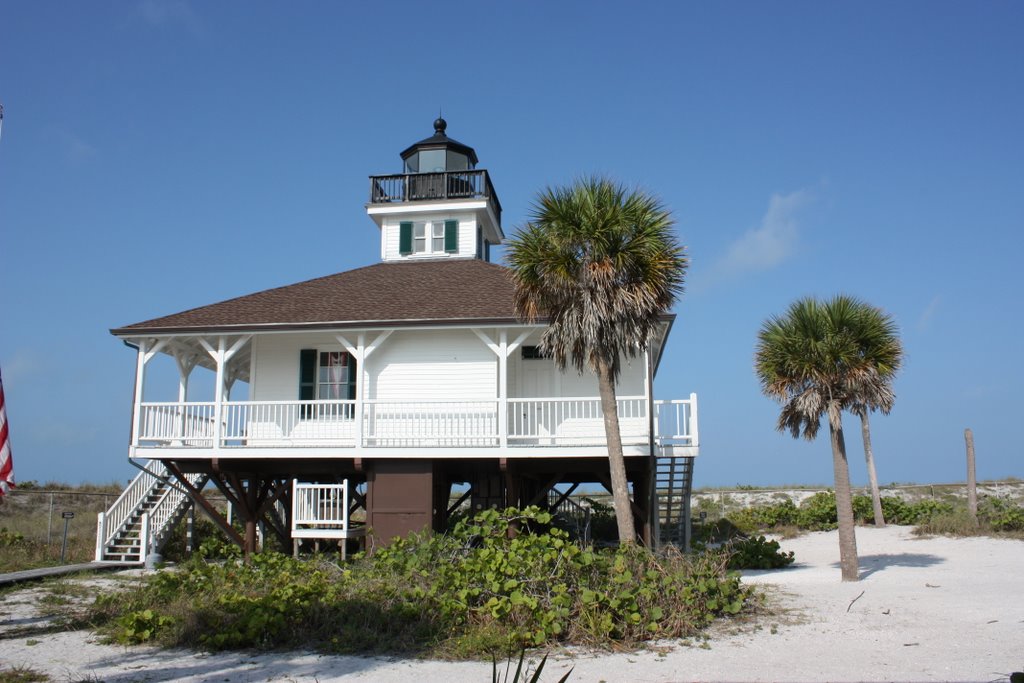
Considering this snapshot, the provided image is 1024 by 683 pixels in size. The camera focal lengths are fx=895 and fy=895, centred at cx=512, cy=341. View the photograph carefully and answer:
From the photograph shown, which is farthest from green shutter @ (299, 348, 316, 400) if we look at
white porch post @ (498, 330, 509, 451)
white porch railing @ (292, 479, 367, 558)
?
white porch post @ (498, 330, 509, 451)

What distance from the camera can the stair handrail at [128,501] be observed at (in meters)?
19.9

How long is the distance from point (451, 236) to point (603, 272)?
→ 11437 mm

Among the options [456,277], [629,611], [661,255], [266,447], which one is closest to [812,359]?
[661,255]

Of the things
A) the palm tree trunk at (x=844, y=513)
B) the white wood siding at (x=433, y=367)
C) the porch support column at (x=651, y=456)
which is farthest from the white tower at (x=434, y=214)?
the palm tree trunk at (x=844, y=513)

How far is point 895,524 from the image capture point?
28219 millimetres

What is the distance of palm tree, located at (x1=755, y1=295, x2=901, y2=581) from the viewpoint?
16.1 metres

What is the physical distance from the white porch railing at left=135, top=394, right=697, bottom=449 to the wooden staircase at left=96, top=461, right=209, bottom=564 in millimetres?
1840

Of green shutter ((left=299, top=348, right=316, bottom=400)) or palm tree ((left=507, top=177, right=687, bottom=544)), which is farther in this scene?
green shutter ((left=299, top=348, right=316, bottom=400))

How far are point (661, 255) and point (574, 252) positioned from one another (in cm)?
141

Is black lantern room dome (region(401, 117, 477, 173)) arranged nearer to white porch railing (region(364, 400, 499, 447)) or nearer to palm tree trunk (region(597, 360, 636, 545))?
white porch railing (region(364, 400, 499, 447))

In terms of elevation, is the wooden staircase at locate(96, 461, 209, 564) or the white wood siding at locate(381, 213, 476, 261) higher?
Result: the white wood siding at locate(381, 213, 476, 261)

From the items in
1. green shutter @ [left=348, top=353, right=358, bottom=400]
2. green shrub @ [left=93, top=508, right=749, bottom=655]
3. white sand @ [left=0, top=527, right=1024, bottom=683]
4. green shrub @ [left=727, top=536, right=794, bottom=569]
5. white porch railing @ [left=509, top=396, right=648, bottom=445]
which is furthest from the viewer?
green shutter @ [left=348, top=353, right=358, bottom=400]

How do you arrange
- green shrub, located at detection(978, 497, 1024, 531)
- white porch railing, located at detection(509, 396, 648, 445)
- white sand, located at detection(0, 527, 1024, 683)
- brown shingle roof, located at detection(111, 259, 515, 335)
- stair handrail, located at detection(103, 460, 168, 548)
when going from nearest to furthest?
1. white sand, located at detection(0, 527, 1024, 683)
2. white porch railing, located at detection(509, 396, 648, 445)
3. brown shingle roof, located at detection(111, 259, 515, 335)
4. stair handrail, located at detection(103, 460, 168, 548)
5. green shrub, located at detection(978, 497, 1024, 531)

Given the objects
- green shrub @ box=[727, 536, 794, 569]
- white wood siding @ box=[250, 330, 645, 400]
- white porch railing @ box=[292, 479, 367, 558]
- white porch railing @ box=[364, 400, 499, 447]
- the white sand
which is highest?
white wood siding @ box=[250, 330, 645, 400]
